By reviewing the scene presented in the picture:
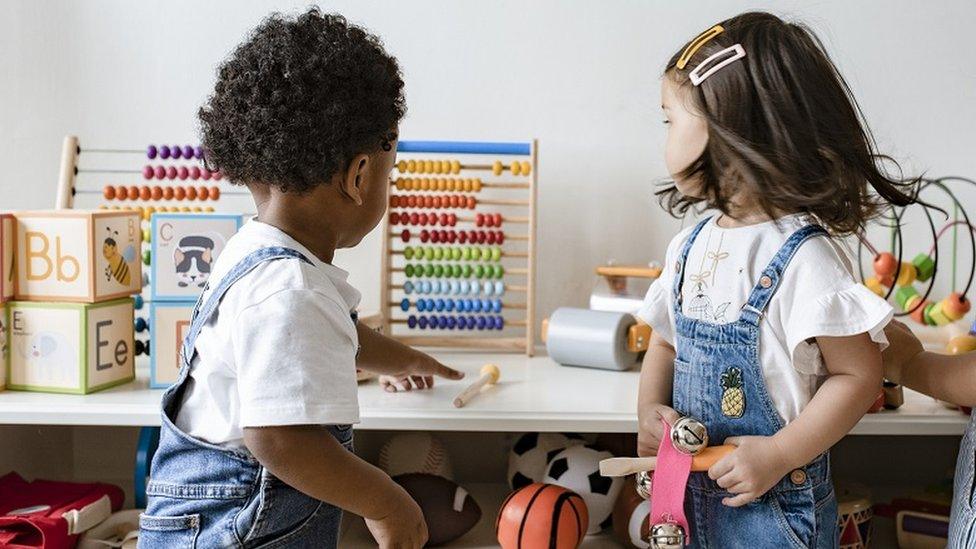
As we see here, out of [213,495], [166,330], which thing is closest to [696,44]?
[213,495]

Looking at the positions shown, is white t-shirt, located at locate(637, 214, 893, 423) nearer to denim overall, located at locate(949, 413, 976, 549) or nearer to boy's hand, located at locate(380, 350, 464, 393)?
denim overall, located at locate(949, 413, 976, 549)

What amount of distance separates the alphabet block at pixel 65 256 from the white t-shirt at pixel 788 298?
836 millimetres

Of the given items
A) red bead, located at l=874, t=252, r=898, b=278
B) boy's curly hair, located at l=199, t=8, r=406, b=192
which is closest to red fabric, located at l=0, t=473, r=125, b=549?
boy's curly hair, located at l=199, t=8, r=406, b=192

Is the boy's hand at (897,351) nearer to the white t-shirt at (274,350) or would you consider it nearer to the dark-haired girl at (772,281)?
the dark-haired girl at (772,281)

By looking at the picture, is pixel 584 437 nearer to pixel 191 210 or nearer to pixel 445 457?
pixel 445 457

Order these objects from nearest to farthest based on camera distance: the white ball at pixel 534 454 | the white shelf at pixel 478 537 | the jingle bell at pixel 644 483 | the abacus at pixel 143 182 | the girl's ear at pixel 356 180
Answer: the girl's ear at pixel 356 180 < the jingle bell at pixel 644 483 < the white shelf at pixel 478 537 < the white ball at pixel 534 454 < the abacus at pixel 143 182

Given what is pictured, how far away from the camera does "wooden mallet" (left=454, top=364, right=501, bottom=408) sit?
1399 mm

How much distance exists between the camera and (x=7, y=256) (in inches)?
57.9

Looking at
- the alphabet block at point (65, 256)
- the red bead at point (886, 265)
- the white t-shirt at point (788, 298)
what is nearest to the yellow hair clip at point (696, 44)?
the white t-shirt at point (788, 298)

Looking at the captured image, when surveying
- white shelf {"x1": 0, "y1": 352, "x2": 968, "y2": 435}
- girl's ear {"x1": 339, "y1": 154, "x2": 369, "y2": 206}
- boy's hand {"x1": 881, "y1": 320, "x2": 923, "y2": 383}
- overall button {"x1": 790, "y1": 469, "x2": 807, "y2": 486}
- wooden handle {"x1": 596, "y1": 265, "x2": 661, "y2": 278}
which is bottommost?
overall button {"x1": 790, "y1": 469, "x2": 807, "y2": 486}

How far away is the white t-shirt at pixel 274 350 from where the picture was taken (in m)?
0.95

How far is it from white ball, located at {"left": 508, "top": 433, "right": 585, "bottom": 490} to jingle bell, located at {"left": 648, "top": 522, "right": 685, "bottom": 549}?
428 millimetres

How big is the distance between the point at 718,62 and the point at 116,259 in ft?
3.01

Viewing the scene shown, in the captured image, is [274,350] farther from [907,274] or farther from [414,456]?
[907,274]
